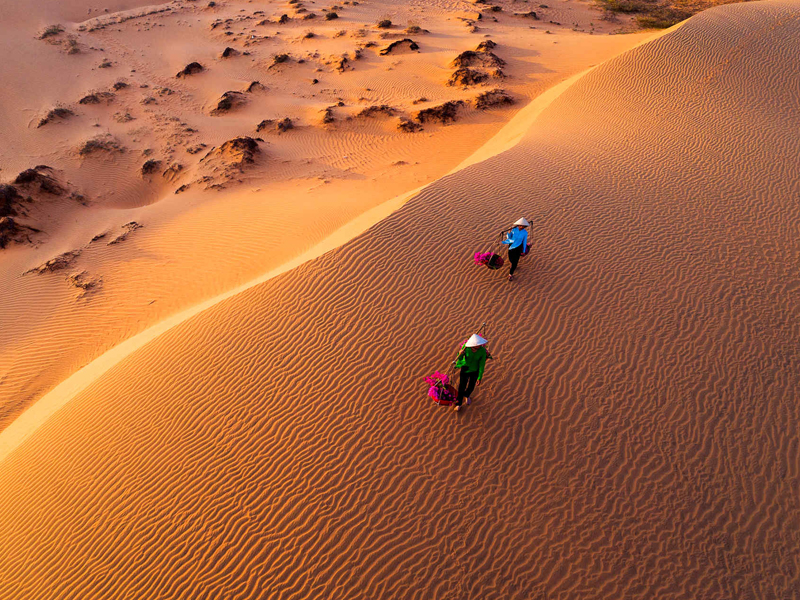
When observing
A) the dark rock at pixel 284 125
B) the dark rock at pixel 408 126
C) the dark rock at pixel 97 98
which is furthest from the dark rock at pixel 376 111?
the dark rock at pixel 97 98

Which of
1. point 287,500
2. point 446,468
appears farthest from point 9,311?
point 446,468

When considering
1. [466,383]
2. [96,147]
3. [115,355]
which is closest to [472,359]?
[466,383]

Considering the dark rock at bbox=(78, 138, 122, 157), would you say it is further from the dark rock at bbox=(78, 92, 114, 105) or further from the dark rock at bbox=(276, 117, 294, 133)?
the dark rock at bbox=(276, 117, 294, 133)

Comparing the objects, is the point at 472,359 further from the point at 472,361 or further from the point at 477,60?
the point at 477,60

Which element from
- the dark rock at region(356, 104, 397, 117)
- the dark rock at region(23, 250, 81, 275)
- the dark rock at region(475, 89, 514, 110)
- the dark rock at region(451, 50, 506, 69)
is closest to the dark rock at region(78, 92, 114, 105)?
the dark rock at region(356, 104, 397, 117)

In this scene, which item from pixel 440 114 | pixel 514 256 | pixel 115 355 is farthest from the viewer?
pixel 440 114

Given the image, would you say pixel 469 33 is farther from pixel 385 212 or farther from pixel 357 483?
pixel 357 483
